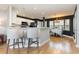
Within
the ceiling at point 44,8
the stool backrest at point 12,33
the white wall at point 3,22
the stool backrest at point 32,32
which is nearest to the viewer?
the stool backrest at point 12,33

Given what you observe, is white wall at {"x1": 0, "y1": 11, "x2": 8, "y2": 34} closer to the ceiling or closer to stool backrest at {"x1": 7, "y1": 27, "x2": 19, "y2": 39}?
the ceiling

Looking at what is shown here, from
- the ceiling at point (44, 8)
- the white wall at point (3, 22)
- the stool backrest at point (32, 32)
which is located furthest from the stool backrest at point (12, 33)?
the white wall at point (3, 22)

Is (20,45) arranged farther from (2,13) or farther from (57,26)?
(57,26)

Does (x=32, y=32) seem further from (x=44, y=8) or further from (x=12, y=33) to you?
(x=44, y=8)

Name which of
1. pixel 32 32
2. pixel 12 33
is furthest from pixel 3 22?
pixel 32 32

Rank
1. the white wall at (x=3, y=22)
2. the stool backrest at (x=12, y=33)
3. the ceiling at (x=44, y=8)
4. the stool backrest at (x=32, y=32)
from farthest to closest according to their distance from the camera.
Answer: the white wall at (x=3, y=22) < the ceiling at (x=44, y=8) < the stool backrest at (x=32, y=32) < the stool backrest at (x=12, y=33)

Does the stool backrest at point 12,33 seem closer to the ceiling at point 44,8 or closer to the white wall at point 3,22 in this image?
the ceiling at point 44,8

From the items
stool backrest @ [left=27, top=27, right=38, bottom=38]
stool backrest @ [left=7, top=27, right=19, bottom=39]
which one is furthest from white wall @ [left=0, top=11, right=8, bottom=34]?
stool backrest @ [left=27, top=27, right=38, bottom=38]

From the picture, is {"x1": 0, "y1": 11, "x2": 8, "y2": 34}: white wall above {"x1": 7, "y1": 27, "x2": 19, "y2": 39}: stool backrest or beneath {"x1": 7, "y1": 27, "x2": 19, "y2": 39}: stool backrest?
above

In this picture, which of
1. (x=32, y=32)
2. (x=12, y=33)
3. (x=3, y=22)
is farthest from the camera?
(x=3, y=22)

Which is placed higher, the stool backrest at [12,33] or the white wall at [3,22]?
the white wall at [3,22]

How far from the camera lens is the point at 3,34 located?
327 inches

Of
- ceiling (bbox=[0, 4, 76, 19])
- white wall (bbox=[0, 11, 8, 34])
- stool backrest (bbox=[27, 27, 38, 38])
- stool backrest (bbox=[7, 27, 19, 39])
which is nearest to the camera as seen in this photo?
stool backrest (bbox=[7, 27, 19, 39])

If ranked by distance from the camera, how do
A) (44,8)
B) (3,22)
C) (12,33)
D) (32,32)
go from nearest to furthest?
(12,33), (32,32), (44,8), (3,22)
